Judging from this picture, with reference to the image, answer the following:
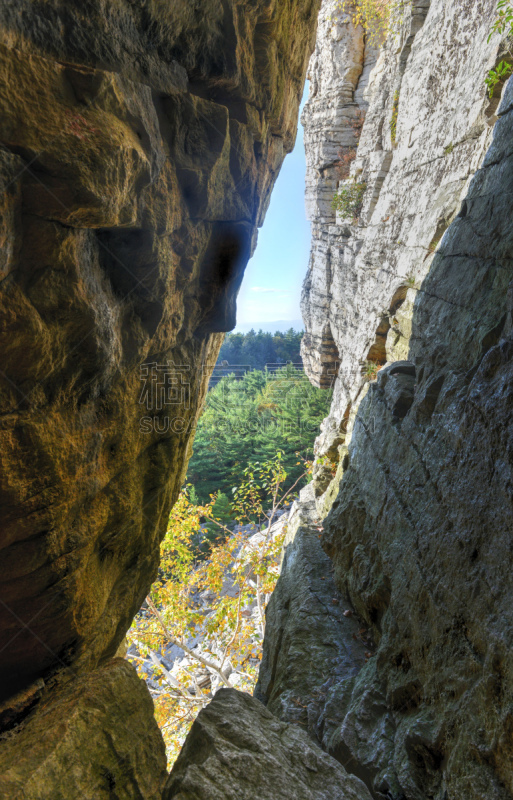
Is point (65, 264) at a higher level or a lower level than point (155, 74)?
lower

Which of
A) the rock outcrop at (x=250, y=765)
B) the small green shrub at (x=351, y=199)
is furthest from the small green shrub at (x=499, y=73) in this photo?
the rock outcrop at (x=250, y=765)

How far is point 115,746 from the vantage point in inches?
148

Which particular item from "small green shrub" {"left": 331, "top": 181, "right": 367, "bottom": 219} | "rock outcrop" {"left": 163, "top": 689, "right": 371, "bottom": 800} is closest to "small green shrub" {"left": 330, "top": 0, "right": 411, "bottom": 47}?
"small green shrub" {"left": 331, "top": 181, "right": 367, "bottom": 219}

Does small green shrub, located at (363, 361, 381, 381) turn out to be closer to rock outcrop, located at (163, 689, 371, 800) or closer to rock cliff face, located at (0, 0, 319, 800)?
rock cliff face, located at (0, 0, 319, 800)

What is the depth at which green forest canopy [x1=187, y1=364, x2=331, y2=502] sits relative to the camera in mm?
23281

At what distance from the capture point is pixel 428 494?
15.5 ft

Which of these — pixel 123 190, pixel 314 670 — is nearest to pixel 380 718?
pixel 314 670

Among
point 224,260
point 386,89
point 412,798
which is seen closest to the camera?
point 412,798

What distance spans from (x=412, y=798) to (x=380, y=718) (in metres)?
0.84

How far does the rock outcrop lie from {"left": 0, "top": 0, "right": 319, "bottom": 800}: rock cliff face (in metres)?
0.71

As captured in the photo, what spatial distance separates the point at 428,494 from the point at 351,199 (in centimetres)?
1287

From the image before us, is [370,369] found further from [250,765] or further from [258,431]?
[258,431]

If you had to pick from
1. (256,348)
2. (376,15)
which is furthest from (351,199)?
(256,348)

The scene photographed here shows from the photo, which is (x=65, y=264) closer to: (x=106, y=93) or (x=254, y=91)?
(x=106, y=93)
